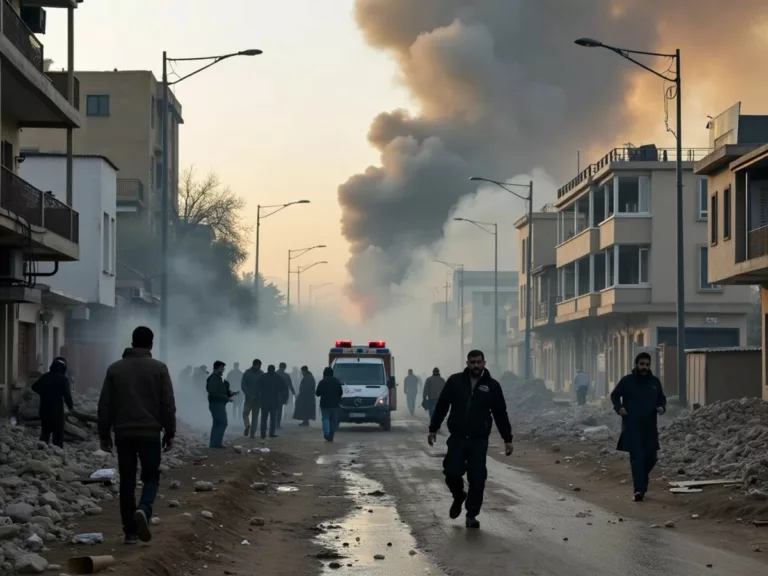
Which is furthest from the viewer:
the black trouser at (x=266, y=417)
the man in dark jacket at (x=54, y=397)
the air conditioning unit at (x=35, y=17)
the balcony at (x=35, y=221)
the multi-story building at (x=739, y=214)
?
the multi-story building at (x=739, y=214)

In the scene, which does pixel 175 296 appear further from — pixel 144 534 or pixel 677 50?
pixel 144 534

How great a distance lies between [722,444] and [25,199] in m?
13.7

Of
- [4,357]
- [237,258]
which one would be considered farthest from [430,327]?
[4,357]

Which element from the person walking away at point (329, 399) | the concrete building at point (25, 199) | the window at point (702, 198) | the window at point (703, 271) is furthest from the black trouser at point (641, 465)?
the window at point (703, 271)

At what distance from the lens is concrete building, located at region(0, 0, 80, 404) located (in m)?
24.3

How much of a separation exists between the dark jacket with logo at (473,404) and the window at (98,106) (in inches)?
2395

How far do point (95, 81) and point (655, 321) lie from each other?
34.4 m

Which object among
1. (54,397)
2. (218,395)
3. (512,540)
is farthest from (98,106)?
(512,540)

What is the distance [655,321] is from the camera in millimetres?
55562

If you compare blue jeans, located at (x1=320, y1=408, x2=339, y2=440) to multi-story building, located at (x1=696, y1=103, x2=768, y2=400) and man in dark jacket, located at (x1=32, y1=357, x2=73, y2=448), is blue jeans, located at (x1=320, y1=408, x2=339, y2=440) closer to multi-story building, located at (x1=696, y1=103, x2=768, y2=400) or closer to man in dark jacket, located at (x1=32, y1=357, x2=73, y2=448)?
man in dark jacket, located at (x1=32, y1=357, x2=73, y2=448)

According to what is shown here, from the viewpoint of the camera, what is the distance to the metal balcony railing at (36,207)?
78.9 ft

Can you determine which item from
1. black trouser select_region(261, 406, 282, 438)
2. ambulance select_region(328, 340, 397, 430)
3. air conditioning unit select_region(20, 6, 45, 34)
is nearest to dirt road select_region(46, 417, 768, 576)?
black trouser select_region(261, 406, 282, 438)

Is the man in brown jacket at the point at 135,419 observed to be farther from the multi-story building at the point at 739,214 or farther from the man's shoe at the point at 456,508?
the multi-story building at the point at 739,214

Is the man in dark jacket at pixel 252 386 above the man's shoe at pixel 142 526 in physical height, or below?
above
